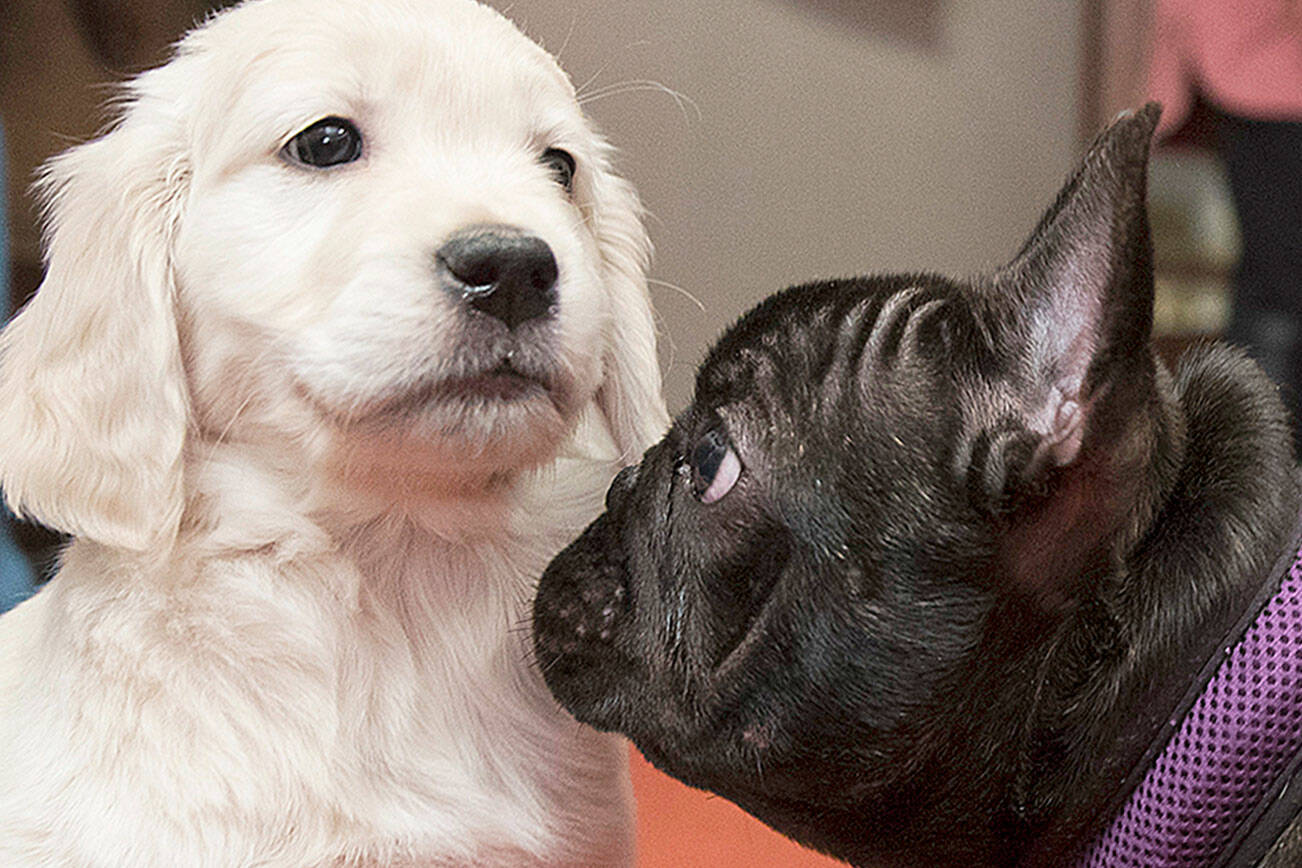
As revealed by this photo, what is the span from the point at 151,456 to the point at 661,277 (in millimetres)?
1697

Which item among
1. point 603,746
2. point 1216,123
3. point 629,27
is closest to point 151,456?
A: point 603,746

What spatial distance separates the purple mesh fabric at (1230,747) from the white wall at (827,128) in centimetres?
152

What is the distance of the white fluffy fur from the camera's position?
3.59 ft

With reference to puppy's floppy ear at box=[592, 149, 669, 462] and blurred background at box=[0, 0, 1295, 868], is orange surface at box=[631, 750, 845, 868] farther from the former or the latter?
puppy's floppy ear at box=[592, 149, 669, 462]

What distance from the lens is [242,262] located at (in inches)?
44.6

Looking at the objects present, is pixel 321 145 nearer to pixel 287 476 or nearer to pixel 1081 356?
pixel 287 476

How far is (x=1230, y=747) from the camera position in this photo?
924mm

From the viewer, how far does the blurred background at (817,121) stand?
220 cm

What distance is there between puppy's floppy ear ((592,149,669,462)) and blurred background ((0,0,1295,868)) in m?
0.74

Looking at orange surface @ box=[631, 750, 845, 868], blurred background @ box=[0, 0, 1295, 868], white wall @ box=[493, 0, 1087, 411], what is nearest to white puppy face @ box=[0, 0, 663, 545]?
orange surface @ box=[631, 750, 845, 868]

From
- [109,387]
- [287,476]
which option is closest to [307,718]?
[287,476]

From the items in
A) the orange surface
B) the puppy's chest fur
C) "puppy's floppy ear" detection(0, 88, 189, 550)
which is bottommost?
the orange surface

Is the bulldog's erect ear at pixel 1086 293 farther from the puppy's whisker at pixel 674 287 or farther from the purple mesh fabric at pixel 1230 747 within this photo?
the puppy's whisker at pixel 674 287

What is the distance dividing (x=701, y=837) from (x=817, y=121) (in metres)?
1.69
